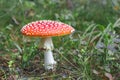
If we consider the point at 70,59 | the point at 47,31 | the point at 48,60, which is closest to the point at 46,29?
the point at 47,31

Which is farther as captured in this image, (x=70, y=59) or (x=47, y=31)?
(x=70, y=59)

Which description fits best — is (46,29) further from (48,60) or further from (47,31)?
(48,60)

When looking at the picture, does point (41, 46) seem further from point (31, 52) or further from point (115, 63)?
point (115, 63)

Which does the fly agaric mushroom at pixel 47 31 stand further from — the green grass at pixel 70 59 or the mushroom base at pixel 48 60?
the green grass at pixel 70 59

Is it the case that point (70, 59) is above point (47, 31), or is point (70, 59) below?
below

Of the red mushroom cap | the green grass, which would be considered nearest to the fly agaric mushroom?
the red mushroom cap

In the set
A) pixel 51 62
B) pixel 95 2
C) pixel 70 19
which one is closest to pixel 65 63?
pixel 51 62

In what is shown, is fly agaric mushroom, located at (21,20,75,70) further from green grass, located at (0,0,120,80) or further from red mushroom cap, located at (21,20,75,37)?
green grass, located at (0,0,120,80)

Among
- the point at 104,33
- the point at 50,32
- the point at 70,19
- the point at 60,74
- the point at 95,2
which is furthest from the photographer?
the point at 95,2

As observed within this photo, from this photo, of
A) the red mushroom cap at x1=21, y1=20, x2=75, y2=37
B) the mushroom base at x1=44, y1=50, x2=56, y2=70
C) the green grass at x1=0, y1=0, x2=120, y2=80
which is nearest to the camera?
the red mushroom cap at x1=21, y1=20, x2=75, y2=37

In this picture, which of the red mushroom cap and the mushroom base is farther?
the mushroom base

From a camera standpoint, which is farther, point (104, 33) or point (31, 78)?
point (104, 33)
